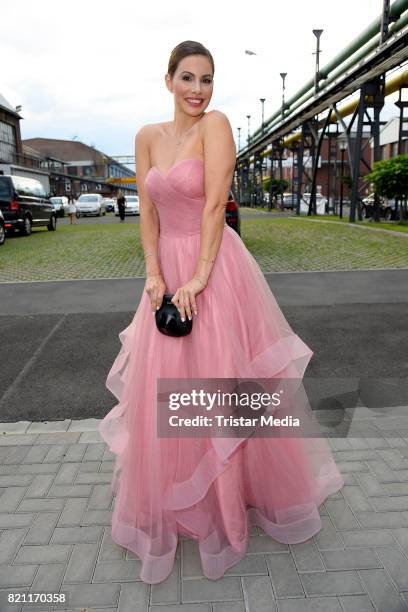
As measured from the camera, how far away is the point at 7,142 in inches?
1844

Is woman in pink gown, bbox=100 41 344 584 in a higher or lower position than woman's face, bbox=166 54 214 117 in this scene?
lower

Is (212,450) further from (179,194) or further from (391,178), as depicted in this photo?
A: (391,178)

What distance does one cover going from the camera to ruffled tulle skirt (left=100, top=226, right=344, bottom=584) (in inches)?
86.8

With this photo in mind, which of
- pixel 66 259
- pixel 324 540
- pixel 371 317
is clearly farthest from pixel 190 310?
pixel 66 259

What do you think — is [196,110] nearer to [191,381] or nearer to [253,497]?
[191,381]

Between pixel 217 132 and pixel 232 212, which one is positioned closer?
pixel 217 132

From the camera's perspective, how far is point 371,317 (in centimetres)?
636

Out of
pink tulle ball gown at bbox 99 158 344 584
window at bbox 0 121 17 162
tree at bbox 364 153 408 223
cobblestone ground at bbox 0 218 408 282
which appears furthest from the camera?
window at bbox 0 121 17 162

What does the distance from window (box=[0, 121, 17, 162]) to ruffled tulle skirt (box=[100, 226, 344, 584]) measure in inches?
1852

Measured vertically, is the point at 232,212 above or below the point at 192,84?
below

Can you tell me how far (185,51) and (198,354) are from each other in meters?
1.28

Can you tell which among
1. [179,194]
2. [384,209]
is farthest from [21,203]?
[179,194]

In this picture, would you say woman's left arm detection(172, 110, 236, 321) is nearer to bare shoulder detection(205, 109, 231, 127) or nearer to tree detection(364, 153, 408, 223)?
bare shoulder detection(205, 109, 231, 127)

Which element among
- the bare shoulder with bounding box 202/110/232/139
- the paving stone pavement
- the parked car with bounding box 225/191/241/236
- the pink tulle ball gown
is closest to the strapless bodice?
the pink tulle ball gown
